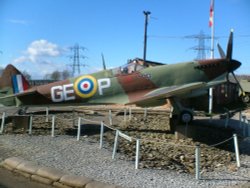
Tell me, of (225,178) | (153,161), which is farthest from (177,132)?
(225,178)

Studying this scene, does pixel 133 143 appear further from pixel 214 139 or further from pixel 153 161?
pixel 214 139

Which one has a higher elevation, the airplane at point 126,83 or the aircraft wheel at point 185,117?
the airplane at point 126,83

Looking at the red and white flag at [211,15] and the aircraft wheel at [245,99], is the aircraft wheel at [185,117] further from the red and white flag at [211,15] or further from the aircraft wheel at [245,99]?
the aircraft wheel at [245,99]

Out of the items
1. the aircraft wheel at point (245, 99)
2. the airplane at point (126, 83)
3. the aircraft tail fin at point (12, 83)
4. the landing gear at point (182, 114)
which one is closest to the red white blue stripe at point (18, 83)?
the aircraft tail fin at point (12, 83)

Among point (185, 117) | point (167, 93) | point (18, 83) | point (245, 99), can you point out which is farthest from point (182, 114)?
point (245, 99)

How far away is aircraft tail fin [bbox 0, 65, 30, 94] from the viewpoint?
15039 millimetres

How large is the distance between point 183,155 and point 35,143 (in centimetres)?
382

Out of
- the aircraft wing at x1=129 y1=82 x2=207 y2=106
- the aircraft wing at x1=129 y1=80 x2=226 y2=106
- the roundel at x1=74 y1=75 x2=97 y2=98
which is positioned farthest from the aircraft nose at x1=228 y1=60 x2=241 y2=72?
the roundel at x1=74 y1=75 x2=97 y2=98

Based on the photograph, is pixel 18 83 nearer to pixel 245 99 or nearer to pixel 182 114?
pixel 182 114

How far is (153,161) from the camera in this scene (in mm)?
9148

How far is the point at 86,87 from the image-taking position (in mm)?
14086

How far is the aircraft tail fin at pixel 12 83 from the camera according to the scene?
49.3 feet

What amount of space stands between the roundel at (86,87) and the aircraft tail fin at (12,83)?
→ 7.61ft

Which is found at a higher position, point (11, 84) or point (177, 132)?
A: point (11, 84)
